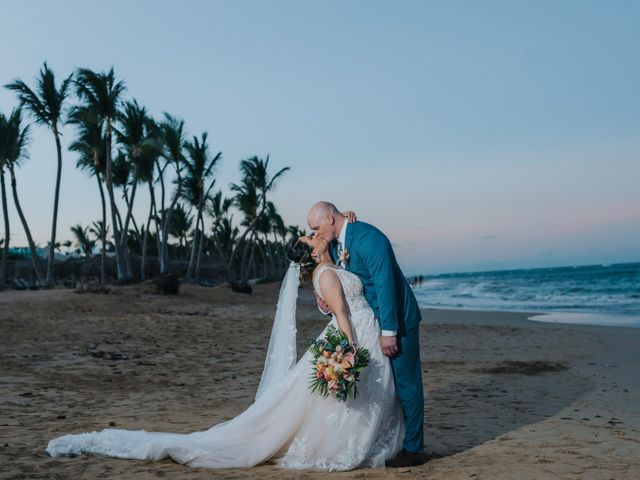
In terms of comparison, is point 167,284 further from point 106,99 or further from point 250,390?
point 250,390

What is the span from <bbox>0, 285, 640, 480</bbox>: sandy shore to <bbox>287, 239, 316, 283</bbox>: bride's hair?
4.30 feet

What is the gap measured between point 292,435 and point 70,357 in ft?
18.5

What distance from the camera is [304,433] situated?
3.92 metres

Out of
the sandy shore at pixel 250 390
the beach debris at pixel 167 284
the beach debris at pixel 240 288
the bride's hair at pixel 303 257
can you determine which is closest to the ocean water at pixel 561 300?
the sandy shore at pixel 250 390

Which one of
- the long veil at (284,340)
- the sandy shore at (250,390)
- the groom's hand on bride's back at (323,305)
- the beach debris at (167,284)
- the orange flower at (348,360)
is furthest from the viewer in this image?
the beach debris at (167,284)

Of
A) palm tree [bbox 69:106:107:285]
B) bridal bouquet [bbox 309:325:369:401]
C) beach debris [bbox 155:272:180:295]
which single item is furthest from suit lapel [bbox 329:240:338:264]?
palm tree [bbox 69:106:107:285]

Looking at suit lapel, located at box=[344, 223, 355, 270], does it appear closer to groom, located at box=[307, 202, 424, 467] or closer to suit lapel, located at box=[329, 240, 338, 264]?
groom, located at box=[307, 202, 424, 467]

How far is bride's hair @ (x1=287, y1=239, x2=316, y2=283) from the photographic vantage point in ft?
13.4

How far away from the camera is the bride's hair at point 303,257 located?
409 cm

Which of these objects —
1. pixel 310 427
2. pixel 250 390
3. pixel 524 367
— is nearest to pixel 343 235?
pixel 310 427

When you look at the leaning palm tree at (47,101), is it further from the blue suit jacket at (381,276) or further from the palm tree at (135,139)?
the blue suit jacket at (381,276)

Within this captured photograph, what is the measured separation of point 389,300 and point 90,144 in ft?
82.5

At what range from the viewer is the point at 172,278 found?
2088cm

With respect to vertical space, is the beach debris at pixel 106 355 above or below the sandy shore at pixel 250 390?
above
